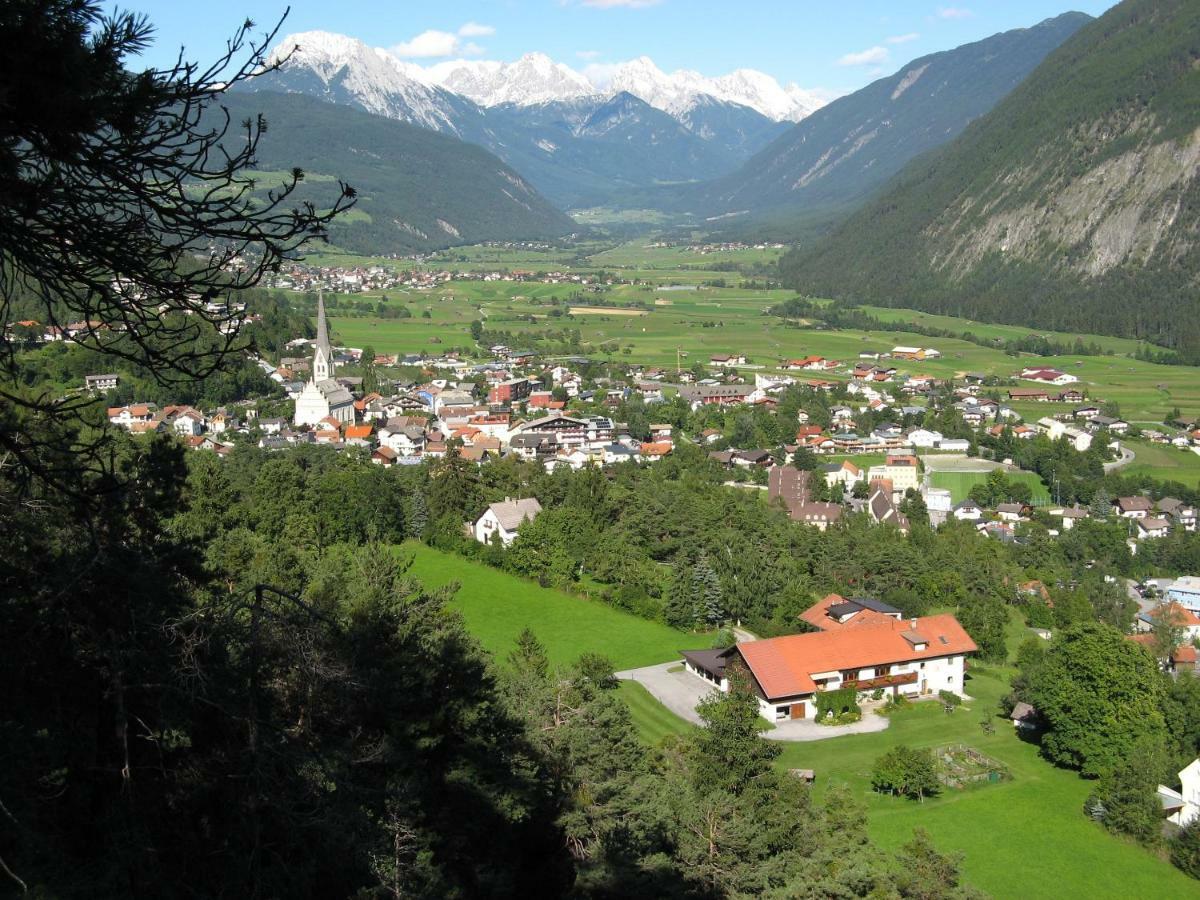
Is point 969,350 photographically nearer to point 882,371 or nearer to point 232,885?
Answer: point 882,371

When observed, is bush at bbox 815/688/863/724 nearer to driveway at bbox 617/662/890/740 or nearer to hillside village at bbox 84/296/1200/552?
driveway at bbox 617/662/890/740

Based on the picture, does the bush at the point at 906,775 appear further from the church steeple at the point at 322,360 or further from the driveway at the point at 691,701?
the church steeple at the point at 322,360

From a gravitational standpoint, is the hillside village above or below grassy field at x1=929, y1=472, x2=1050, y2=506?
above

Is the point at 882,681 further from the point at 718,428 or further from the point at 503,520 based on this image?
the point at 718,428

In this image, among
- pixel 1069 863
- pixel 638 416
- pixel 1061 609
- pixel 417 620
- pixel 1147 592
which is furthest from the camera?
pixel 638 416

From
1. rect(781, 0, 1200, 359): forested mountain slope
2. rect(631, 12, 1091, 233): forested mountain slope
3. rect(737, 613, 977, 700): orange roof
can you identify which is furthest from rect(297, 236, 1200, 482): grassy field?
rect(631, 12, 1091, 233): forested mountain slope

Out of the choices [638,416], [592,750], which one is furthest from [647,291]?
[592,750]
